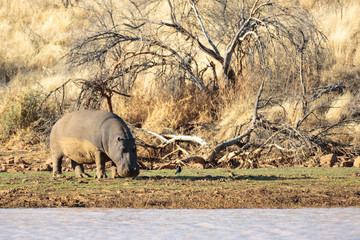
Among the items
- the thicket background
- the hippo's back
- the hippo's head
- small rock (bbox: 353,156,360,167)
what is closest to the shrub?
the thicket background

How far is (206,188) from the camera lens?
29.5 feet

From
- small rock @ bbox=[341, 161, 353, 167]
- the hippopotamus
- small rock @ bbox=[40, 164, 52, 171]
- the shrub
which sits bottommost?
small rock @ bbox=[40, 164, 52, 171]

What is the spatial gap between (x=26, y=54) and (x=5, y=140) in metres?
10.6

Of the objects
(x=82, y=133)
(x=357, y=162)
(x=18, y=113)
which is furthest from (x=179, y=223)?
(x=18, y=113)

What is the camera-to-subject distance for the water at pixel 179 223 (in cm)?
605

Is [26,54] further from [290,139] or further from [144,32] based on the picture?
[290,139]

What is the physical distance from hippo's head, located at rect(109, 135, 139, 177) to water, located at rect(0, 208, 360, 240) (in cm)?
187

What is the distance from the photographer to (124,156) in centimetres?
939

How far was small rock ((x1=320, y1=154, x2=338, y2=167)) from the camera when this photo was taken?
41.4 ft

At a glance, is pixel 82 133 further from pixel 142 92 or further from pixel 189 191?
pixel 142 92

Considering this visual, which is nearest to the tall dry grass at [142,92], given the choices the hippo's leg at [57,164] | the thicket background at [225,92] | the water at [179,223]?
the thicket background at [225,92]

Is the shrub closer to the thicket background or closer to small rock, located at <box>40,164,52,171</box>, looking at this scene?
the thicket background

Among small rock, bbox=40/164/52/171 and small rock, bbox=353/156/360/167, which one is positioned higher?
small rock, bbox=353/156/360/167

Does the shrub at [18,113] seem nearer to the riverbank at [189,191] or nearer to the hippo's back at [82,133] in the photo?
the riverbank at [189,191]
